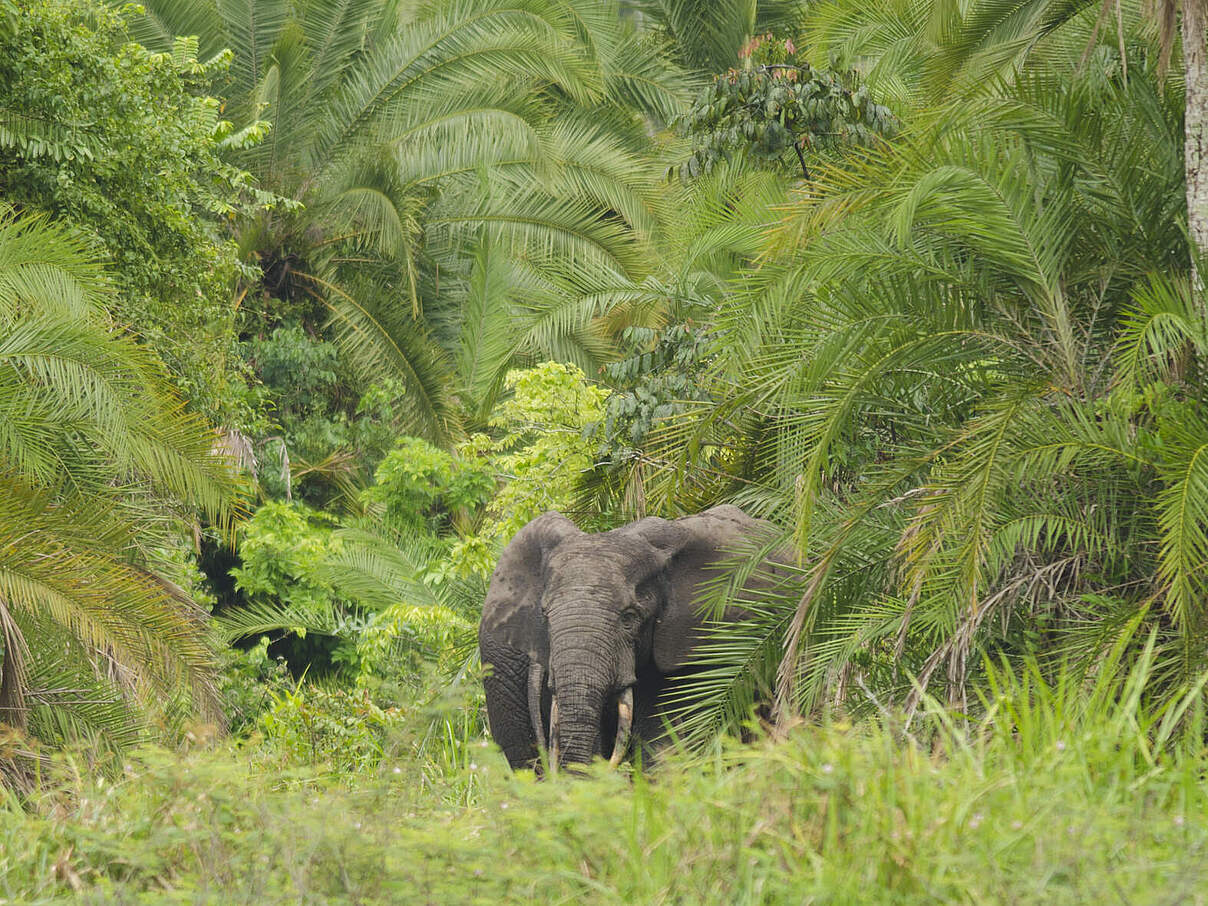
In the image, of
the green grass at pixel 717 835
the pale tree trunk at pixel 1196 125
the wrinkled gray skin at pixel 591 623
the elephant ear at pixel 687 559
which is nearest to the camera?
the green grass at pixel 717 835

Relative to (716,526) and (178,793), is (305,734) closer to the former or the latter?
(716,526)

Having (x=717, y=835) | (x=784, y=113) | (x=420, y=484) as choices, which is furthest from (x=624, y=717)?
(x=420, y=484)

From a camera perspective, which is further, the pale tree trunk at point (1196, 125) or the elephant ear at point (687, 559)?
the elephant ear at point (687, 559)

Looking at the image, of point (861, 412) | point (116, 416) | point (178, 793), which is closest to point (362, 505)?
→ point (116, 416)

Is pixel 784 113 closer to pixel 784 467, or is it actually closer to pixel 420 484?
pixel 784 467

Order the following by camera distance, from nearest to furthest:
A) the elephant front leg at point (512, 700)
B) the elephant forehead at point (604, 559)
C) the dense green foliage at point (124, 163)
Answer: the elephant forehead at point (604, 559) < the elephant front leg at point (512, 700) < the dense green foliage at point (124, 163)

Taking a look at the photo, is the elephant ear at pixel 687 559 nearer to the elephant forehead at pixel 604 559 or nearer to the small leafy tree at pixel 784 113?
the elephant forehead at pixel 604 559

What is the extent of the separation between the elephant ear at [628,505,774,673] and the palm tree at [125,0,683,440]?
890 cm

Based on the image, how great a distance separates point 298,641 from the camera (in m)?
18.3

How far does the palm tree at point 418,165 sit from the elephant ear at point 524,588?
8.76m

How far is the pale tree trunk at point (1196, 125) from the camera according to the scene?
6898 millimetres

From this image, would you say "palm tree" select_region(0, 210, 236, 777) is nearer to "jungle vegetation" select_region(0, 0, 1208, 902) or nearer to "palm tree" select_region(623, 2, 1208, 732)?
"jungle vegetation" select_region(0, 0, 1208, 902)

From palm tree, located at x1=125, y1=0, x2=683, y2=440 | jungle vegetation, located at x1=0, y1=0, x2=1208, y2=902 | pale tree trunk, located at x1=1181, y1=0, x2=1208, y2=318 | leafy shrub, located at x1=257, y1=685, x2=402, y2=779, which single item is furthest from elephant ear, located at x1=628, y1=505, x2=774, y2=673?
palm tree, located at x1=125, y1=0, x2=683, y2=440

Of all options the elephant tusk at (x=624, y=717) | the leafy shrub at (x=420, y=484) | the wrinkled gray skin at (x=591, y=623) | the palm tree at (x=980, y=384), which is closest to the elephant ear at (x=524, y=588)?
the wrinkled gray skin at (x=591, y=623)
